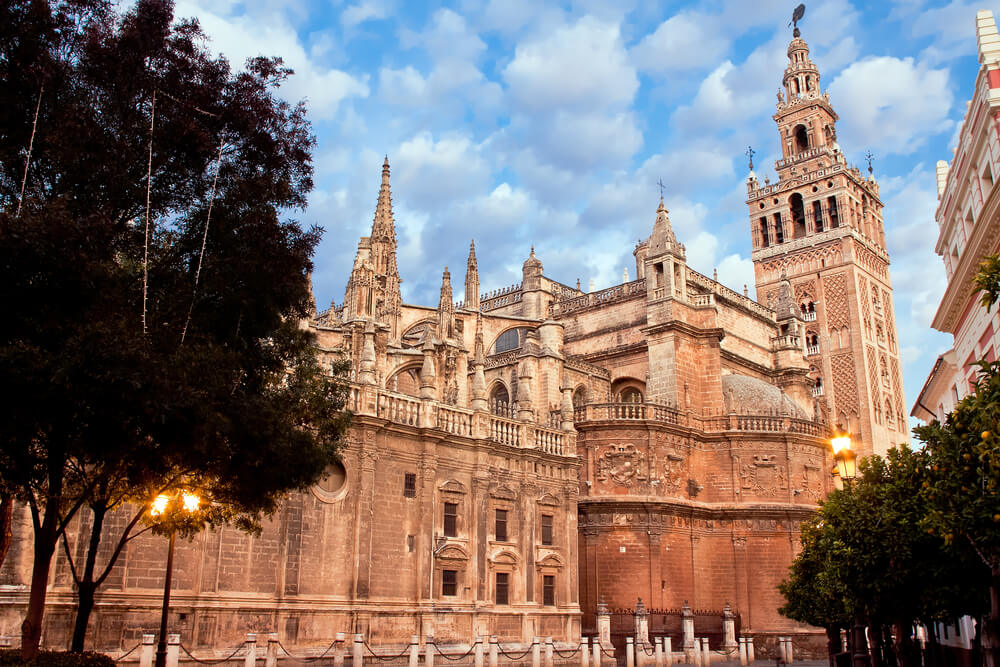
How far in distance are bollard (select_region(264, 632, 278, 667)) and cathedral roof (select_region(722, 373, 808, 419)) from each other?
21.9 meters

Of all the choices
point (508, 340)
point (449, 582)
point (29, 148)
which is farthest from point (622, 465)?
point (29, 148)

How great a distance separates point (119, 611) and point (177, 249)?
918 centimetres

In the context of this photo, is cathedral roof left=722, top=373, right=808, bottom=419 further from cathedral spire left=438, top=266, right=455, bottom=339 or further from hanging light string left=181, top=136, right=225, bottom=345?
hanging light string left=181, top=136, right=225, bottom=345

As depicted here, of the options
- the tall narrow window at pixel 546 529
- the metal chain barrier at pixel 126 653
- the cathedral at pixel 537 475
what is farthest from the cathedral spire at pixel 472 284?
the metal chain barrier at pixel 126 653

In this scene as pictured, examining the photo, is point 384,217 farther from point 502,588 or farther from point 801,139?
point 801,139

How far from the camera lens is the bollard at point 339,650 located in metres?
20.2

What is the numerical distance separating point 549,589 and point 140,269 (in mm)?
18372

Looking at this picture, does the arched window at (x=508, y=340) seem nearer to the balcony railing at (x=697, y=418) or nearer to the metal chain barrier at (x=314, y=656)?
the balcony railing at (x=697, y=418)

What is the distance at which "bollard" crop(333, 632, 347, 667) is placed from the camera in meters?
20.2

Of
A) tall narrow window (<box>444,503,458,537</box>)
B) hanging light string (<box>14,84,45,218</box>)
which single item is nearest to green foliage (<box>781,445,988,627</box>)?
tall narrow window (<box>444,503,458,537</box>)

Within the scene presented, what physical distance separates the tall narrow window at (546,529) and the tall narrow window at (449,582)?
376 cm

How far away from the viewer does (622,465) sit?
106 feet

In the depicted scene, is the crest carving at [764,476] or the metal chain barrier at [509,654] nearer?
the metal chain barrier at [509,654]

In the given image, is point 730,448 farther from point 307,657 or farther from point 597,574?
point 307,657
